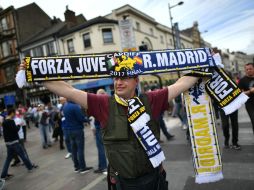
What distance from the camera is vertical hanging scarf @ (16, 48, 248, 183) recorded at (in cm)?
229

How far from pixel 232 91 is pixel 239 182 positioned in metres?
2.21

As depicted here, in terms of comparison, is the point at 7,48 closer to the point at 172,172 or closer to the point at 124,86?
the point at 172,172

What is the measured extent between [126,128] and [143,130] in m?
0.15

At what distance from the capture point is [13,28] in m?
32.5

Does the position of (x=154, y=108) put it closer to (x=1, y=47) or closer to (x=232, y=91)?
(x=232, y=91)

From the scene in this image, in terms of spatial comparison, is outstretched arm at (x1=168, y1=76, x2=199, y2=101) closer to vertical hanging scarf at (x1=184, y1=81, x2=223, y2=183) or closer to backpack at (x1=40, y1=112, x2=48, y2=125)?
vertical hanging scarf at (x1=184, y1=81, x2=223, y2=183)

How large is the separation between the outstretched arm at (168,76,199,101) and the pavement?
7.87 feet

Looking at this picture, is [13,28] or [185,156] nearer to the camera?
[185,156]

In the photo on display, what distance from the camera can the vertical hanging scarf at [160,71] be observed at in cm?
229

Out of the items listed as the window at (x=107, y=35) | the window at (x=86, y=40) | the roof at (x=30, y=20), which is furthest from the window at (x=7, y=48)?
the window at (x=107, y=35)

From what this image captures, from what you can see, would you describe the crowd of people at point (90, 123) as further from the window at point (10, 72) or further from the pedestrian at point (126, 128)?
the window at point (10, 72)

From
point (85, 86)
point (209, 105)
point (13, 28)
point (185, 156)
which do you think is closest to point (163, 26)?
point (85, 86)

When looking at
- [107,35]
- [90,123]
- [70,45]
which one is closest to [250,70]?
[90,123]

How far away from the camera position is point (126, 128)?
2.25m
